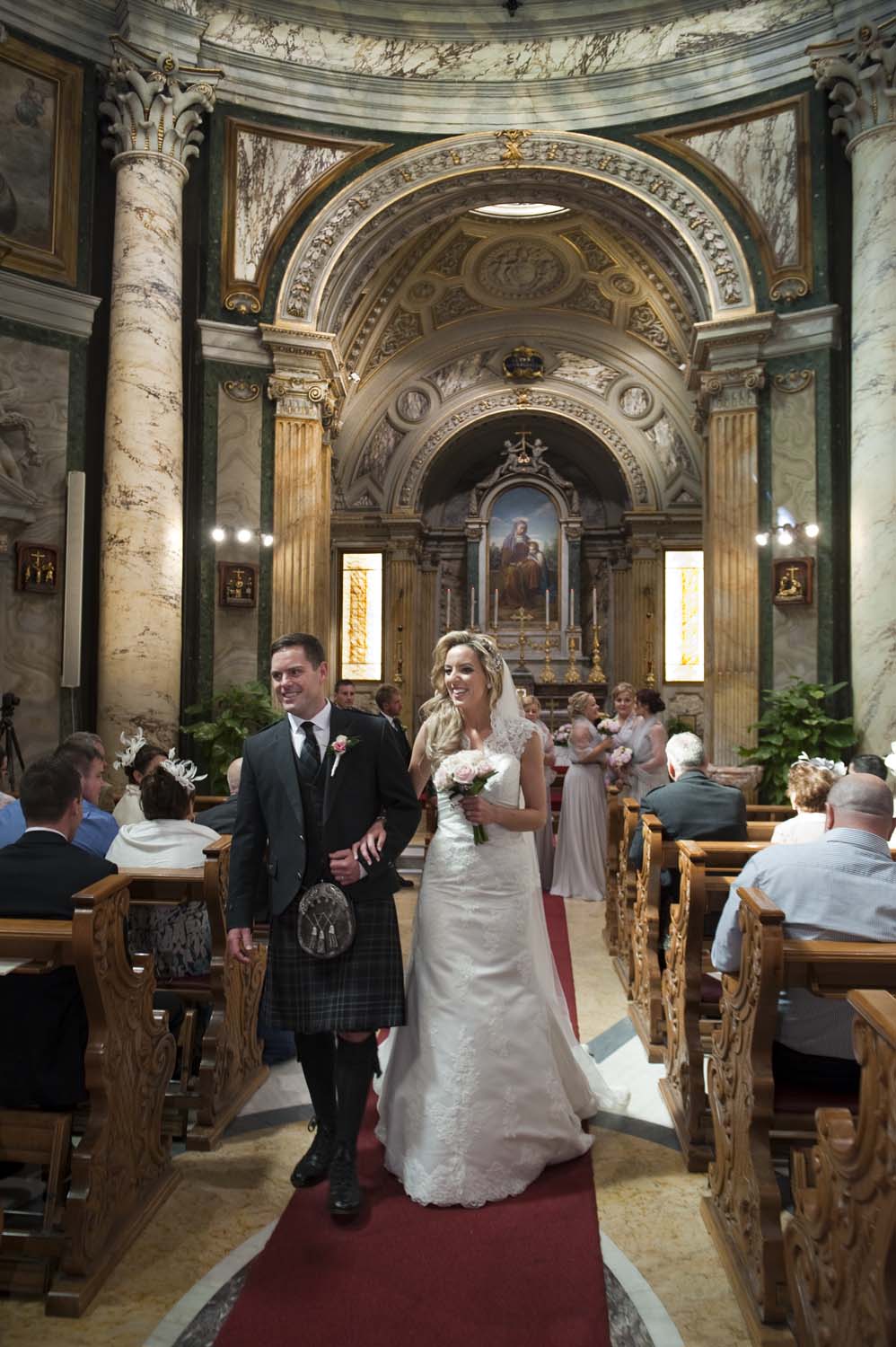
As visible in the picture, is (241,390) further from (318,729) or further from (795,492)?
(318,729)

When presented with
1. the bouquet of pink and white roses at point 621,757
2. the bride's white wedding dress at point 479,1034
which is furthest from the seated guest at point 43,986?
the bouquet of pink and white roses at point 621,757

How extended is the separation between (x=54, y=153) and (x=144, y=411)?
9.10 ft

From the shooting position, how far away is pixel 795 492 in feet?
34.7

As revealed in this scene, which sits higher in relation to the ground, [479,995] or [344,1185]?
[479,995]

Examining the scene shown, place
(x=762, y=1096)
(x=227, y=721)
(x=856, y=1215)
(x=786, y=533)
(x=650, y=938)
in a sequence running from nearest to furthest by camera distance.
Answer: (x=856, y=1215) → (x=762, y=1096) → (x=650, y=938) → (x=227, y=721) → (x=786, y=533)

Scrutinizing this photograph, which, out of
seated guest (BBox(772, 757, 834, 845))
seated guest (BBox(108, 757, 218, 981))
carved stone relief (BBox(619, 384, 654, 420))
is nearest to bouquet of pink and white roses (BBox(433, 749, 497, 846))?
seated guest (BBox(108, 757, 218, 981))

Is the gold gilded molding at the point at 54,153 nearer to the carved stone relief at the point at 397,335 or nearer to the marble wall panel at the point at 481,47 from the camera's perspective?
the marble wall panel at the point at 481,47

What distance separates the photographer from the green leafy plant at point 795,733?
9.76m

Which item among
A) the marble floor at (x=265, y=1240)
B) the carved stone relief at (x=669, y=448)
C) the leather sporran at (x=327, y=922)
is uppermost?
the carved stone relief at (x=669, y=448)

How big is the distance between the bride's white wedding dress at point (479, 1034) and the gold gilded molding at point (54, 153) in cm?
838

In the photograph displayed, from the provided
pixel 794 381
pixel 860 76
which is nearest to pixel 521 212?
pixel 860 76

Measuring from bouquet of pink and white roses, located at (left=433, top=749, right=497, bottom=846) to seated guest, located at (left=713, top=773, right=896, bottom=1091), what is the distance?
3.05 feet

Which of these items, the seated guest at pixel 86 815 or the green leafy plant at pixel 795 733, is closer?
the seated guest at pixel 86 815

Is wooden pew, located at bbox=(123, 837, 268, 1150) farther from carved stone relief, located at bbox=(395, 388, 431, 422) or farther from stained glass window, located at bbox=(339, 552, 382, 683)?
carved stone relief, located at bbox=(395, 388, 431, 422)
